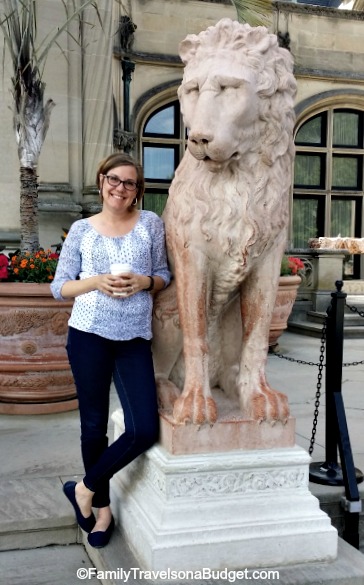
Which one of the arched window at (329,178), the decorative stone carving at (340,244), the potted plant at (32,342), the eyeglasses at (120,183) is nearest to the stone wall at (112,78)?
the arched window at (329,178)

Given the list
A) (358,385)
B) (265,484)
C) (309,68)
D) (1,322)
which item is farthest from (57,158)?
(265,484)

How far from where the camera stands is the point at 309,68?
11.4 metres

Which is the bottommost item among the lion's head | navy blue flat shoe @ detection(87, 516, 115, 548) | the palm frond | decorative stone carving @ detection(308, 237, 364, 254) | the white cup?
navy blue flat shoe @ detection(87, 516, 115, 548)

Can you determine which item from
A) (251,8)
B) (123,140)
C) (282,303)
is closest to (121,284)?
(282,303)

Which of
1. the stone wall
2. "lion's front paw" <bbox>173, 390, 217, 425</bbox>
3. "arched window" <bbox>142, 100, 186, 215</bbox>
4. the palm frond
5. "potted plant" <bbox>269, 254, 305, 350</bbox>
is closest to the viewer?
"lion's front paw" <bbox>173, 390, 217, 425</bbox>

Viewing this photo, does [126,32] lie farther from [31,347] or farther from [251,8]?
[31,347]

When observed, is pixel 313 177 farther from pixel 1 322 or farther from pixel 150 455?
pixel 150 455

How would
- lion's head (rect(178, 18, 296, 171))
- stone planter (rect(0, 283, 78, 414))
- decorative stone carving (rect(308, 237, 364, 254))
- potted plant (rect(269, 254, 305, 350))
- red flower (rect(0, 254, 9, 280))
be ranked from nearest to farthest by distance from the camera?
lion's head (rect(178, 18, 296, 171)) < stone planter (rect(0, 283, 78, 414)) < red flower (rect(0, 254, 9, 280)) < potted plant (rect(269, 254, 305, 350)) < decorative stone carving (rect(308, 237, 364, 254))

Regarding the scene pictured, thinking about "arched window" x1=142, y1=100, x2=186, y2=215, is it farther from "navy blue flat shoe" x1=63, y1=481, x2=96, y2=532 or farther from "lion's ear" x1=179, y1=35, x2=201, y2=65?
"navy blue flat shoe" x1=63, y1=481, x2=96, y2=532

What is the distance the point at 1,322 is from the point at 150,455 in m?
2.33

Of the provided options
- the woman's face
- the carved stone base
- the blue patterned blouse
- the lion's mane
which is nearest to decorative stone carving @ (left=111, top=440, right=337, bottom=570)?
the carved stone base

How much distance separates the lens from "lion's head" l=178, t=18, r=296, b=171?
Result: 2.22m

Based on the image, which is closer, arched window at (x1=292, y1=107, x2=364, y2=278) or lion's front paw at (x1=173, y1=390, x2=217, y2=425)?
lion's front paw at (x1=173, y1=390, x2=217, y2=425)

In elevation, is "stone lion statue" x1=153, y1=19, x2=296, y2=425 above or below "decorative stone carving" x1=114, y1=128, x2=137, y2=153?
below
